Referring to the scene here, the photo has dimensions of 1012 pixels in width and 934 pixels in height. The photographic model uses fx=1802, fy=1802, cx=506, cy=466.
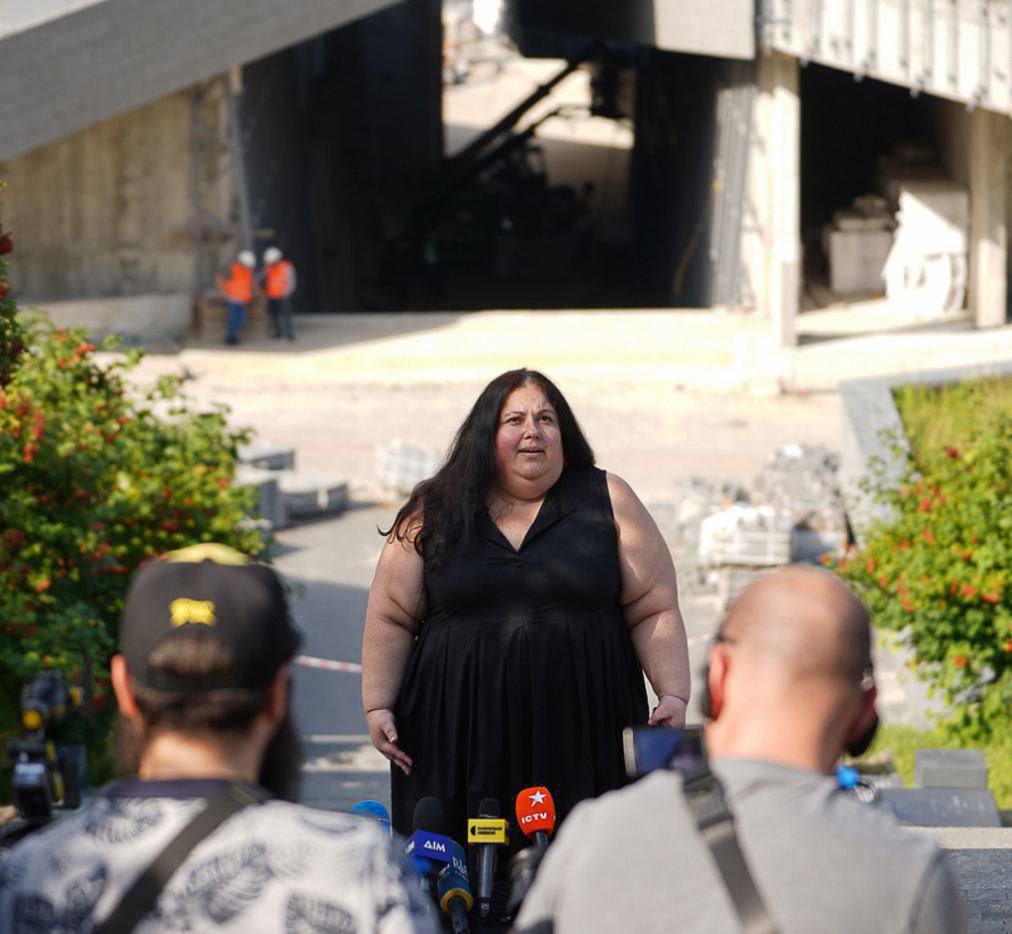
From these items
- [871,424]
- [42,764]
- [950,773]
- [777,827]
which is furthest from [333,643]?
[777,827]

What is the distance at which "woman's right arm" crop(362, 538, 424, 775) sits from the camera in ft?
14.8

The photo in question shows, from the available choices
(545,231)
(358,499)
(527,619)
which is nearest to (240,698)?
(527,619)

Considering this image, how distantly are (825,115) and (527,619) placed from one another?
24.7 m

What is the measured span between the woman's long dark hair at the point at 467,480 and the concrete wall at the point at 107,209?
17547mm

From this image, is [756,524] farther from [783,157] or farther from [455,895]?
[783,157]

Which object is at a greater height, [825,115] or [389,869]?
[825,115]

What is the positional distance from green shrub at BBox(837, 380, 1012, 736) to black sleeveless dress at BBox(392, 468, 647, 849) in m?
3.75

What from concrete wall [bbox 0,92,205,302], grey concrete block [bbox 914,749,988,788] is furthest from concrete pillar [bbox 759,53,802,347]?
grey concrete block [bbox 914,749,988,788]

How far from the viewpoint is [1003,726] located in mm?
7988

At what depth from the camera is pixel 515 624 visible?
4426 mm

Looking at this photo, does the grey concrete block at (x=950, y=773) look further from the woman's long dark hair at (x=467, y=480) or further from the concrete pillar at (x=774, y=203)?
the concrete pillar at (x=774, y=203)

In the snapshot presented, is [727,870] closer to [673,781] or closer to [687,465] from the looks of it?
[673,781]

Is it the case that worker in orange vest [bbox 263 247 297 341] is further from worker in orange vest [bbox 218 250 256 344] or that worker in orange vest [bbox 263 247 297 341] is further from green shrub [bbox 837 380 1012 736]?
green shrub [bbox 837 380 1012 736]

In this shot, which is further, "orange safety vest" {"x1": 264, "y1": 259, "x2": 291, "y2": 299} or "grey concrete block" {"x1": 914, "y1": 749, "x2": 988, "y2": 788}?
"orange safety vest" {"x1": 264, "y1": 259, "x2": 291, "y2": 299}
